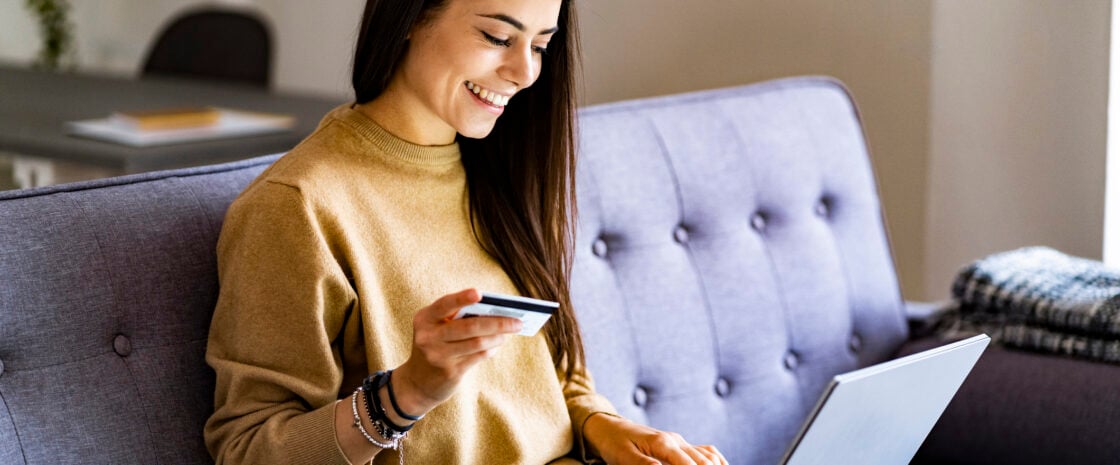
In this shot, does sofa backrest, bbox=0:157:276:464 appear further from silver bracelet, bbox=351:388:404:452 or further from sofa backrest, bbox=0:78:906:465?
silver bracelet, bbox=351:388:404:452

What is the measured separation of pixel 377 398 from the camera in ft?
3.30

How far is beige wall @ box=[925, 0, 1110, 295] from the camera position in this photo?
83.0 inches

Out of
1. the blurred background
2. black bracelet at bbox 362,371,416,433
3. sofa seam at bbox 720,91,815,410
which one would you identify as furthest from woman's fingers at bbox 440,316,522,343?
the blurred background

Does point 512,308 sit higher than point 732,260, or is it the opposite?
point 512,308

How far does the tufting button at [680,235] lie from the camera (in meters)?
1.62

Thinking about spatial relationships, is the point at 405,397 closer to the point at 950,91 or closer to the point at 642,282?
Answer: the point at 642,282

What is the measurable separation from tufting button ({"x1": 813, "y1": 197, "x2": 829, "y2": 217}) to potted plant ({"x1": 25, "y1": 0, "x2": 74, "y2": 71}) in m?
3.16

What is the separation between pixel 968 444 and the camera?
1.61 m

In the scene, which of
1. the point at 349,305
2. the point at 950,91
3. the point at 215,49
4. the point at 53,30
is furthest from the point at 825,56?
the point at 53,30

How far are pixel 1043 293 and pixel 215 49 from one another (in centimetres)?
242

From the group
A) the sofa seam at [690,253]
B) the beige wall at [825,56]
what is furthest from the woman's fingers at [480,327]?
the beige wall at [825,56]

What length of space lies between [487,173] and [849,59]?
1.29 m

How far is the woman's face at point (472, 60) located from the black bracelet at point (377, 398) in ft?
0.87

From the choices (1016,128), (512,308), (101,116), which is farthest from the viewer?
(101,116)
